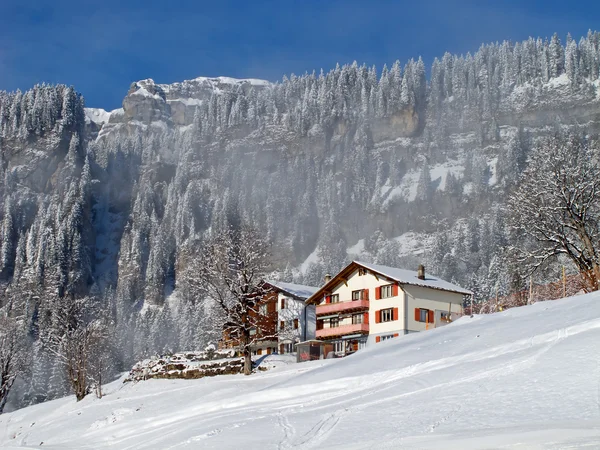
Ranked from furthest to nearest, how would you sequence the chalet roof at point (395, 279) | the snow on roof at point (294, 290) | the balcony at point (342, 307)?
the snow on roof at point (294, 290)
the balcony at point (342, 307)
the chalet roof at point (395, 279)

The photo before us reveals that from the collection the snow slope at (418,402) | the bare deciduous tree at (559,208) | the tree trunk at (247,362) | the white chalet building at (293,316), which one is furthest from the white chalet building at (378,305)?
the snow slope at (418,402)

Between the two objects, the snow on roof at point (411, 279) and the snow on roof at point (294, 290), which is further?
the snow on roof at point (294, 290)

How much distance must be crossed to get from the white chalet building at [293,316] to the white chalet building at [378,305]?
253 centimetres

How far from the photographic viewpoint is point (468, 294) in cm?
7262

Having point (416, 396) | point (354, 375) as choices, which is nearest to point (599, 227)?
point (354, 375)

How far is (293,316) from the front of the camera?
7956 cm

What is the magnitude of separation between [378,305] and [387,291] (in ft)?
5.15

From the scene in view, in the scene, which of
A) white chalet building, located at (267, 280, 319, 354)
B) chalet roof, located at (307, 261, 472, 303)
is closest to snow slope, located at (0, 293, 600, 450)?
chalet roof, located at (307, 261, 472, 303)

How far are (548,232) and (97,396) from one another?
3360 centimetres

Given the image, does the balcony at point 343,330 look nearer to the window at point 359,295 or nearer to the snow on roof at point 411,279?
the window at point 359,295

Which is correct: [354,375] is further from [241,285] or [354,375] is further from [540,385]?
[241,285]

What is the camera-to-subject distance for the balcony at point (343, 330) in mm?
71500

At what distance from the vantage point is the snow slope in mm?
21188

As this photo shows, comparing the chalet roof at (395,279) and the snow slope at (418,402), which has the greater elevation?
the chalet roof at (395,279)
